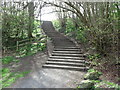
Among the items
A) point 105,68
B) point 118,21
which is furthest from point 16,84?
point 118,21

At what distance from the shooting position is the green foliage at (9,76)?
198 inches

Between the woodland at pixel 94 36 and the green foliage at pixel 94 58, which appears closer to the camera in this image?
the woodland at pixel 94 36

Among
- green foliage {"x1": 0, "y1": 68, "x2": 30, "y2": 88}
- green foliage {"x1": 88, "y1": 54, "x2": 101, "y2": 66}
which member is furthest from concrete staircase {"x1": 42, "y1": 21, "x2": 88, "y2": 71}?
green foliage {"x1": 0, "y1": 68, "x2": 30, "y2": 88}

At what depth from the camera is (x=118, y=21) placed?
5199 millimetres

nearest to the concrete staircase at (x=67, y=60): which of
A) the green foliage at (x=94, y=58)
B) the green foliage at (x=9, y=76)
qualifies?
the green foliage at (x=94, y=58)

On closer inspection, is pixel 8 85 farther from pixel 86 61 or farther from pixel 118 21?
pixel 118 21

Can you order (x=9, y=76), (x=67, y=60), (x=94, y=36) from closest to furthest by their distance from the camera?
1. (x=9, y=76)
2. (x=94, y=36)
3. (x=67, y=60)

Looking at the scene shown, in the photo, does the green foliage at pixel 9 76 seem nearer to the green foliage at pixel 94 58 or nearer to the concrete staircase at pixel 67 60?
the concrete staircase at pixel 67 60

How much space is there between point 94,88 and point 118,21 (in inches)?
132

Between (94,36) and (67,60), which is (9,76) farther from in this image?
(94,36)

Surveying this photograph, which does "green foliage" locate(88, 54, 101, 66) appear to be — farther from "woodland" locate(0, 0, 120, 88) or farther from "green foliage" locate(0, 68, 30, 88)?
"green foliage" locate(0, 68, 30, 88)

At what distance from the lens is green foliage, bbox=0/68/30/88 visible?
5019mm

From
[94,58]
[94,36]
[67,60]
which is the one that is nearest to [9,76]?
[67,60]

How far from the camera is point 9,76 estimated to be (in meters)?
5.71
